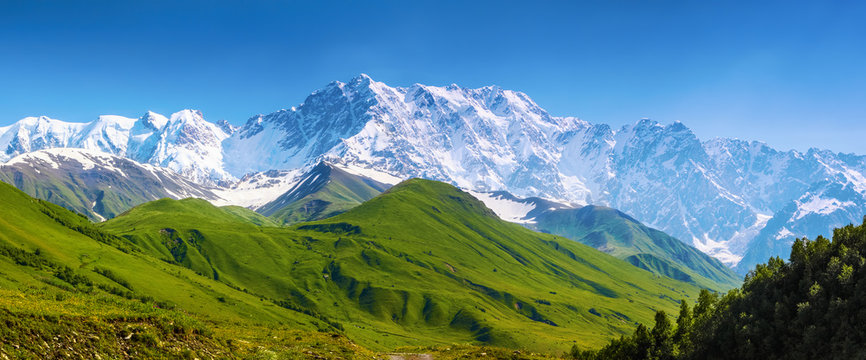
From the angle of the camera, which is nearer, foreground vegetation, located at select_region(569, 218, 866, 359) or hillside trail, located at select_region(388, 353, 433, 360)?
foreground vegetation, located at select_region(569, 218, 866, 359)

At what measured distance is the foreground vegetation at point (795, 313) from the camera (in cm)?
4812

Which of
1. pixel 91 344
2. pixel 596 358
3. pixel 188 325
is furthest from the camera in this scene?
pixel 596 358

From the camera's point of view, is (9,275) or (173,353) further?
(9,275)

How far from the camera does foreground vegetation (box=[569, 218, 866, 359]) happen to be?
48.1 m

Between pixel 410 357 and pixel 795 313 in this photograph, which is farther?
pixel 410 357

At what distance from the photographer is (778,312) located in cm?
5428

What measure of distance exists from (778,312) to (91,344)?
6155 centimetres

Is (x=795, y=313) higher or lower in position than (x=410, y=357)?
higher

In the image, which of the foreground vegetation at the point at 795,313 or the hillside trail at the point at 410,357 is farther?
the hillside trail at the point at 410,357

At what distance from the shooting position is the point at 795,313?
53.6 metres

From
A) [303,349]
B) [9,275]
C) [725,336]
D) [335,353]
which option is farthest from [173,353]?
[9,275]

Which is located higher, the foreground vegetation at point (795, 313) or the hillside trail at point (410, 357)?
the foreground vegetation at point (795, 313)

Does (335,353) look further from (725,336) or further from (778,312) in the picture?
(778,312)

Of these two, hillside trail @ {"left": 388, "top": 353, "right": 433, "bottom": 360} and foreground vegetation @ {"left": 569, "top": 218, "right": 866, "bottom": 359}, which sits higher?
foreground vegetation @ {"left": 569, "top": 218, "right": 866, "bottom": 359}
